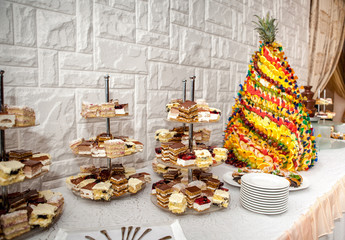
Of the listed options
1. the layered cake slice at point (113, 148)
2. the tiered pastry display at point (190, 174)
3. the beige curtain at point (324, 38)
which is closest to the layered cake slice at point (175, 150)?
the tiered pastry display at point (190, 174)

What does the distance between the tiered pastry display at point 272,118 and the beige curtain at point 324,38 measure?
2.91 m

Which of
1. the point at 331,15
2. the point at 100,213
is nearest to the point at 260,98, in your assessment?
the point at 100,213

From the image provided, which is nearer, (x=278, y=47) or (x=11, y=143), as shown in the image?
(x=11, y=143)

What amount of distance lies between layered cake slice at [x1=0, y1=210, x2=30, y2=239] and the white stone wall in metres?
0.46

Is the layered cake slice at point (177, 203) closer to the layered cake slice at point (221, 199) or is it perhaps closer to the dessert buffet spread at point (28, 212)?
the layered cake slice at point (221, 199)

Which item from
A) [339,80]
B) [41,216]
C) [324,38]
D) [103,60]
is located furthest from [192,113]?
[339,80]

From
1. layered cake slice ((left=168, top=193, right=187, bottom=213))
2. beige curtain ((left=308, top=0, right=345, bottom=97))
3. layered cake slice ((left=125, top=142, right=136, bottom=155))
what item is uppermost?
beige curtain ((left=308, top=0, right=345, bottom=97))

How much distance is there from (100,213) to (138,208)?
165 mm

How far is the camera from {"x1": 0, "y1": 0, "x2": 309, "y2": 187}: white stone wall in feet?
3.81

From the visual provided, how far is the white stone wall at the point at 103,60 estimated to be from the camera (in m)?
1.16

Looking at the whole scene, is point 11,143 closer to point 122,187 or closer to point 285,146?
point 122,187

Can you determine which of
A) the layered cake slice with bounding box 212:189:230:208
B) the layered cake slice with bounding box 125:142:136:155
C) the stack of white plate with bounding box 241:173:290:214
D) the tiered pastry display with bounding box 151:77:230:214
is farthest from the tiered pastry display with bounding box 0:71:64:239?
the stack of white plate with bounding box 241:173:290:214

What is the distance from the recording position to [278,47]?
5.05 ft

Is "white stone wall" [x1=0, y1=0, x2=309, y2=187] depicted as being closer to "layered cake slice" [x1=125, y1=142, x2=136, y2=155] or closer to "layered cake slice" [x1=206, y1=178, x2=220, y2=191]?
"layered cake slice" [x1=125, y1=142, x2=136, y2=155]
